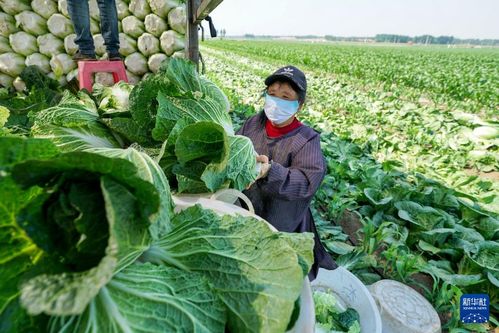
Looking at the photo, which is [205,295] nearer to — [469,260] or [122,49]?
[469,260]

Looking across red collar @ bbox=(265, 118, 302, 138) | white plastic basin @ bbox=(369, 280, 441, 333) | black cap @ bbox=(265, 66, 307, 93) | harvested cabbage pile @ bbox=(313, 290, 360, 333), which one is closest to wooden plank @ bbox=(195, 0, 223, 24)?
black cap @ bbox=(265, 66, 307, 93)

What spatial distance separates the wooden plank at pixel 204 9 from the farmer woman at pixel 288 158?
0.73 m

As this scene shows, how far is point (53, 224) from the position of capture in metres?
0.67

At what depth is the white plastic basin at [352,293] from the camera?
177 cm

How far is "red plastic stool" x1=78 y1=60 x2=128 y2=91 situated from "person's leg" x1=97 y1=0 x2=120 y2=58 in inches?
14.0

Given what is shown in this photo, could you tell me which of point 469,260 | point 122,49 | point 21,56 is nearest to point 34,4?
point 21,56

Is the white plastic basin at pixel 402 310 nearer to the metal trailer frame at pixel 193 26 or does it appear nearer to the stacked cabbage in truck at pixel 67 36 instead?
the metal trailer frame at pixel 193 26

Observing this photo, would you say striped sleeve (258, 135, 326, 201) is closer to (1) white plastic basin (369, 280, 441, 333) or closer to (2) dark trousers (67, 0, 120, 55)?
(1) white plastic basin (369, 280, 441, 333)

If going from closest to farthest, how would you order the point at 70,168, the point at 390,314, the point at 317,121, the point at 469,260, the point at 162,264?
the point at 70,168
the point at 162,264
the point at 390,314
the point at 469,260
the point at 317,121

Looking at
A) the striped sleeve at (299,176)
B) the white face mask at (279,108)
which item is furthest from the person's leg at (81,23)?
the striped sleeve at (299,176)

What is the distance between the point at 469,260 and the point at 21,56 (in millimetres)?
5340

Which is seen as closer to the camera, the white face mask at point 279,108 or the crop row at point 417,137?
the white face mask at point 279,108

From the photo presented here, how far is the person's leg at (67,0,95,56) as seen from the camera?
2889 mm

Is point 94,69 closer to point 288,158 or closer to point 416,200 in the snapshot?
point 288,158
